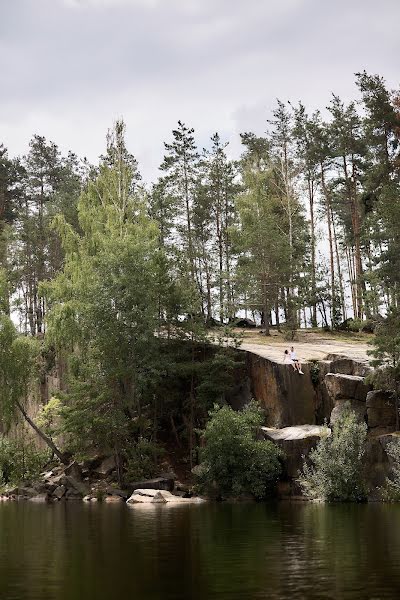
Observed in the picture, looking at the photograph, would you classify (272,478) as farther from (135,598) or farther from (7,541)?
(135,598)

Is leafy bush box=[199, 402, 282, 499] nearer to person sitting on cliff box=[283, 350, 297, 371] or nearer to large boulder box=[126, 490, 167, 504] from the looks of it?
large boulder box=[126, 490, 167, 504]

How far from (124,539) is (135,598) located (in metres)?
8.61

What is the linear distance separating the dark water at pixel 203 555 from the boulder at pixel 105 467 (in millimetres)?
12997

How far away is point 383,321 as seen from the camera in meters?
36.7

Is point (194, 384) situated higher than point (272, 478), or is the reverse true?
Result: point (194, 384)

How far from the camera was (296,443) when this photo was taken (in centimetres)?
3619

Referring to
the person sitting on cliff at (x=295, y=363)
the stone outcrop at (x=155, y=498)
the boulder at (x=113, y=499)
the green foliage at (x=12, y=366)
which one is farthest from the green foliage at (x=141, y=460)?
the person sitting on cliff at (x=295, y=363)

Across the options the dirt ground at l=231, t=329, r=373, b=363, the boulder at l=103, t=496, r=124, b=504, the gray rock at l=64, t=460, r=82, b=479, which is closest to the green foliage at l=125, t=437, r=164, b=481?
the boulder at l=103, t=496, r=124, b=504

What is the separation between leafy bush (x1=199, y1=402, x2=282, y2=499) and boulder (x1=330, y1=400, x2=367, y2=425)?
3466mm

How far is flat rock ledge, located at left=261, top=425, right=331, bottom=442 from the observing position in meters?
35.8

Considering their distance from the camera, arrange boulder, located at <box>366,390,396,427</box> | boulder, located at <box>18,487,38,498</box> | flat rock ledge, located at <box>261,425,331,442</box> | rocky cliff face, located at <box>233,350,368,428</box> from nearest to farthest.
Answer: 1. boulder, located at <box>366,390,396,427</box>
2. flat rock ledge, located at <box>261,425,331,442</box>
3. rocky cliff face, located at <box>233,350,368,428</box>
4. boulder, located at <box>18,487,38,498</box>

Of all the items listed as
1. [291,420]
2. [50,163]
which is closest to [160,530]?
[291,420]

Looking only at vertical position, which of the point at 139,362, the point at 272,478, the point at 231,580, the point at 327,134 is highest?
the point at 327,134

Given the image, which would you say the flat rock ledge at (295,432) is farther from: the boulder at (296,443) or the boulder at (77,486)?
the boulder at (77,486)
